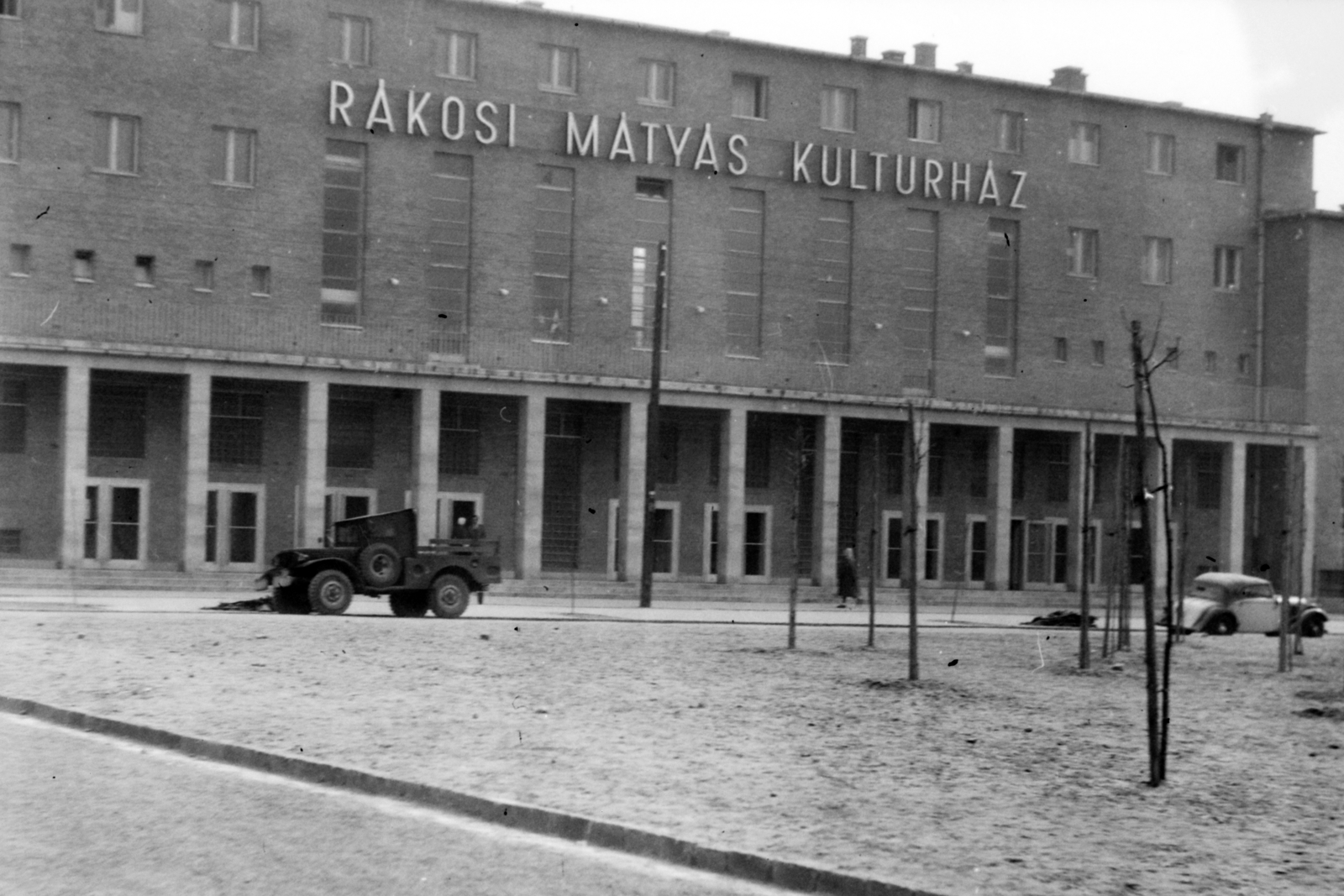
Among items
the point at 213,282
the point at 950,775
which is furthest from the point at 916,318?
the point at 950,775

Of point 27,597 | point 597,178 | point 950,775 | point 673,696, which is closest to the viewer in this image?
point 950,775

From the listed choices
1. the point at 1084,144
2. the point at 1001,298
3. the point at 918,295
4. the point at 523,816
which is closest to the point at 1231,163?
the point at 1084,144

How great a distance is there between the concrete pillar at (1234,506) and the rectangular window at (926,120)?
1645 cm

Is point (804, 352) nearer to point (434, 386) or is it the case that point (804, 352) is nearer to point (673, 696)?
point (434, 386)

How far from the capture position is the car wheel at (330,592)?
33.4m

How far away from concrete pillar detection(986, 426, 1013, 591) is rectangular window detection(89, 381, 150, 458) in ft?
96.7

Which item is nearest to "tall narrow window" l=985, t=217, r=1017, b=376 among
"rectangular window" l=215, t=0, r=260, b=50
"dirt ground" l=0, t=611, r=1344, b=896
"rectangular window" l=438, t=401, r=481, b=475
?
"rectangular window" l=438, t=401, r=481, b=475

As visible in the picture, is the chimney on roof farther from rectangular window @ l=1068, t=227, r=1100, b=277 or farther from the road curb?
the road curb

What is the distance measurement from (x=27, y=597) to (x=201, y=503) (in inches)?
549

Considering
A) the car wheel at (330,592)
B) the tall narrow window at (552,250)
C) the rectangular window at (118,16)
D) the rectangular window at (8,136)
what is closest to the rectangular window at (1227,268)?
the tall narrow window at (552,250)

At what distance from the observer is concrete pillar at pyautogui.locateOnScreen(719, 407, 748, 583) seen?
60.0 m

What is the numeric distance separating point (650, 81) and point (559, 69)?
324cm

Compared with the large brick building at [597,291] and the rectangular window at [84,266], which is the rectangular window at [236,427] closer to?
the large brick building at [597,291]

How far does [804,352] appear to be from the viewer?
6262 centimetres
